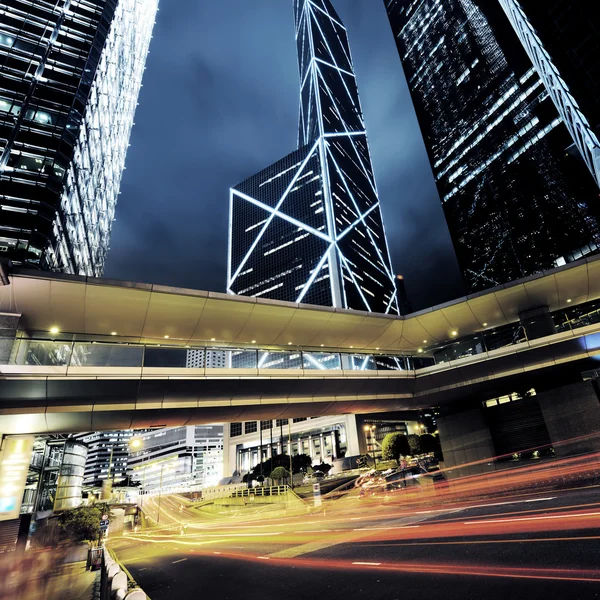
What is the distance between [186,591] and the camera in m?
9.68

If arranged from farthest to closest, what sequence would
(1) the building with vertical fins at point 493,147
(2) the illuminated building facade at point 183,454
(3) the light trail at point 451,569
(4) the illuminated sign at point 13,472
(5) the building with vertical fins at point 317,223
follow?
(2) the illuminated building facade at point 183,454
(5) the building with vertical fins at point 317,223
(1) the building with vertical fins at point 493,147
(4) the illuminated sign at point 13,472
(3) the light trail at point 451,569

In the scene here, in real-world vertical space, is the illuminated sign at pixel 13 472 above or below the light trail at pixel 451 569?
above

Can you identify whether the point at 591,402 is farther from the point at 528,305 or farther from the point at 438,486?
the point at 438,486

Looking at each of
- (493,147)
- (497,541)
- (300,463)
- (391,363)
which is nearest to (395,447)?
(391,363)

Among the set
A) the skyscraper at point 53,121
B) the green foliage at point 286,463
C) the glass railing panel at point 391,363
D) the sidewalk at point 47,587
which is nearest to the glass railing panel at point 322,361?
the glass railing panel at point 391,363

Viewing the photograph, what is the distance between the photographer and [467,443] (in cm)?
2553

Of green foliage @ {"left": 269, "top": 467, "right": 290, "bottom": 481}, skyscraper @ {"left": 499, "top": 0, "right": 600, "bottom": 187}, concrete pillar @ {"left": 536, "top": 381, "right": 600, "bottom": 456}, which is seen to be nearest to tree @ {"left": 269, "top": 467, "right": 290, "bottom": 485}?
green foliage @ {"left": 269, "top": 467, "right": 290, "bottom": 481}

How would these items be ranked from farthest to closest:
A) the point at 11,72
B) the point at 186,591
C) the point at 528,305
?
the point at 11,72
the point at 528,305
the point at 186,591

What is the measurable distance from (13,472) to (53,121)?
46569mm

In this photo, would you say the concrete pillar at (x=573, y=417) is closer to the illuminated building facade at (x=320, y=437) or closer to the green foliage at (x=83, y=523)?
the green foliage at (x=83, y=523)

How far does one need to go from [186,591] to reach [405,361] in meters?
16.8

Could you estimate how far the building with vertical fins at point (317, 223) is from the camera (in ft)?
468

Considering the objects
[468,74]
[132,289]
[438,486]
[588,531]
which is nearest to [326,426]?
[438,486]

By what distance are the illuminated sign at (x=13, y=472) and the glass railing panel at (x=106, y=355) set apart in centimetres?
853
